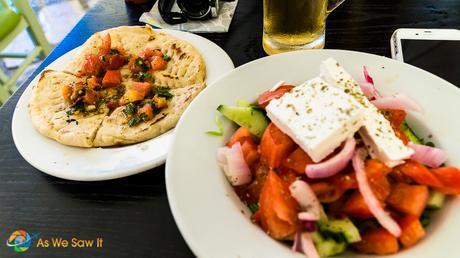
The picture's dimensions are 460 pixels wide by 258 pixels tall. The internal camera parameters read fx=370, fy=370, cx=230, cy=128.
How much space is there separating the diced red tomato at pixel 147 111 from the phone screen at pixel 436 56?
123 centimetres

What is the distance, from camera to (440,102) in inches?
50.3

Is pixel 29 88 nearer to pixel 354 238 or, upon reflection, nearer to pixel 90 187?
pixel 90 187

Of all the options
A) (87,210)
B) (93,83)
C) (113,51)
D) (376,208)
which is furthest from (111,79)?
(376,208)

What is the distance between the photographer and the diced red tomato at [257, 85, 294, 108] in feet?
4.21

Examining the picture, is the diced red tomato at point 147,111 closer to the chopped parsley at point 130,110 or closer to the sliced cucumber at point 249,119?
the chopped parsley at point 130,110

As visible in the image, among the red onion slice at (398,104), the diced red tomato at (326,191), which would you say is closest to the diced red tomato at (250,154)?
the diced red tomato at (326,191)

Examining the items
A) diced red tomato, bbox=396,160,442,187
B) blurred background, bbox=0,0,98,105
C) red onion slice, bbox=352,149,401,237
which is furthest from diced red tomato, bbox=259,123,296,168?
blurred background, bbox=0,0,98,105

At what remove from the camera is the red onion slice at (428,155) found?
1104 mm

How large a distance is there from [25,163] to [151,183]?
0.60 m

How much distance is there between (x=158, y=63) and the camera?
197cm

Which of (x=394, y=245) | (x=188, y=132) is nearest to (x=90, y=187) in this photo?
(x=188, y=132)

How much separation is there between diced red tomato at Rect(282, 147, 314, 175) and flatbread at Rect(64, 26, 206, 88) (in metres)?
0.84

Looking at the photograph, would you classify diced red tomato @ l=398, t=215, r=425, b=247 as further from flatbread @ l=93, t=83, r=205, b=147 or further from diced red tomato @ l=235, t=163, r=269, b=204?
flatbread @ l=93, t=83, r=205, b=147

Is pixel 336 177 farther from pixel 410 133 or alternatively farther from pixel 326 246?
pixel 410 133
